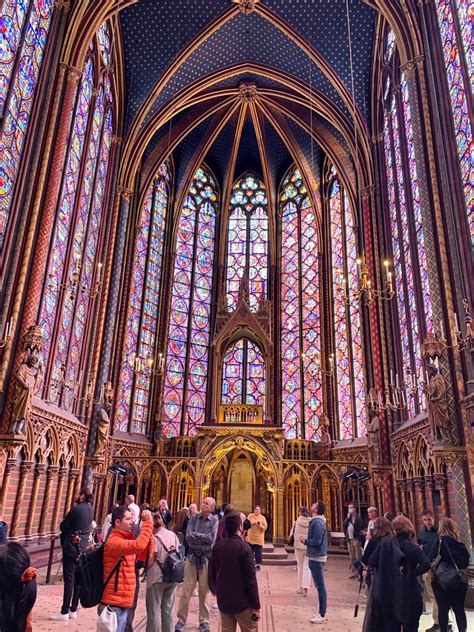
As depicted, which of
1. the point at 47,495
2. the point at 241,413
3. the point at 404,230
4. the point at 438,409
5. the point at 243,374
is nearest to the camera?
the point at 438,409

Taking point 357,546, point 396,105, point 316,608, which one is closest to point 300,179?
point 396,105

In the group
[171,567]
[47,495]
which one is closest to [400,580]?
[171,567]

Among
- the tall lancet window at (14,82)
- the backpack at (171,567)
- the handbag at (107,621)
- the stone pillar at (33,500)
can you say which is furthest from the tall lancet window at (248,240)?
the handbag at (107,621)

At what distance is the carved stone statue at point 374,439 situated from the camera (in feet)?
49.7

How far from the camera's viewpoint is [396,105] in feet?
52.4

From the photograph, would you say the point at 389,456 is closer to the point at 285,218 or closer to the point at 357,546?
the point at 357,546

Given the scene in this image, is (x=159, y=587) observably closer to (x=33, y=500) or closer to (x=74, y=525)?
(x=74, y=525)

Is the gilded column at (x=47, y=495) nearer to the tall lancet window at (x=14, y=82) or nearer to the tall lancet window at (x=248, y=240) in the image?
the tall lancet window at (x=14, y=82)

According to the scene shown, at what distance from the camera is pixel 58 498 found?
13.3 meters

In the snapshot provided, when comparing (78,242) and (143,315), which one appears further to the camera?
(143,315)

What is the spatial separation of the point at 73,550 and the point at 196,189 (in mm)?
21719

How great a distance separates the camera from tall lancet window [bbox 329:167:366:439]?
63.9 ft

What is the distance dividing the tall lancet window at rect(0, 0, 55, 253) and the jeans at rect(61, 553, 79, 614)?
272 inches

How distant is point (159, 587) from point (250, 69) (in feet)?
68.5
